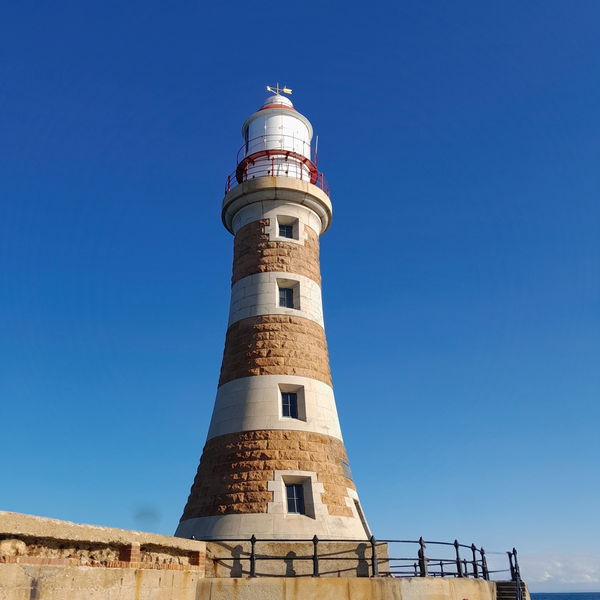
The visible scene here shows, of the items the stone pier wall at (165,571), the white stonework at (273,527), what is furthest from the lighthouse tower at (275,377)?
the stone pier wall at (165,571)

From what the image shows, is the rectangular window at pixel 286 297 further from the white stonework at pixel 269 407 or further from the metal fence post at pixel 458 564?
the metal fence post at pixel 458 564

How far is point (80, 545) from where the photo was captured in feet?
28.1

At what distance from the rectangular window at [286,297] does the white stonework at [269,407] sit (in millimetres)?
2538

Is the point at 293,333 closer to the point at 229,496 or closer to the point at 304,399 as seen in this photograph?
the point at 304,399

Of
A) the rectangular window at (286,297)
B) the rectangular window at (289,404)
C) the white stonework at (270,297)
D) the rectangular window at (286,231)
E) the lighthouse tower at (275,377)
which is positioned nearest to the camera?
the lighthouse tower at (275,377)

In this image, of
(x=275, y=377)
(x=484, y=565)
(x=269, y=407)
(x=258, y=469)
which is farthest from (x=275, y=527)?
(x=484, y=565)

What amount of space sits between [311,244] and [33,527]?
13.6 meters

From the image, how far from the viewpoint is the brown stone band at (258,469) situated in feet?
49.9

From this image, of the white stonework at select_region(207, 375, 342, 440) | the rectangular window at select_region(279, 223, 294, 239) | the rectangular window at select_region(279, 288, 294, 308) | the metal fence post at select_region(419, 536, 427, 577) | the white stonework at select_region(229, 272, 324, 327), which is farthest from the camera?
→ the rectangular window at select_region(279, 223, 294, 239)

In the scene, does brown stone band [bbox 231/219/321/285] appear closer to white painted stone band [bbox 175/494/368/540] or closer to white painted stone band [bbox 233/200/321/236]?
white painted stone band [bbox 233/200/321/236]

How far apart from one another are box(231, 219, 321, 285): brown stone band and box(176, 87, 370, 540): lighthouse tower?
4 cm

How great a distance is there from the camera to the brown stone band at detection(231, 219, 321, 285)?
18594mm

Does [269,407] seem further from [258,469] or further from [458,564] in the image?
[458,564]

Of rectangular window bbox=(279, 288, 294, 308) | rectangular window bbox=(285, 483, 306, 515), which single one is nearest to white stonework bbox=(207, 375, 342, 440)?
rectangular window bbox=(285, 483, 306, 515)
